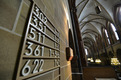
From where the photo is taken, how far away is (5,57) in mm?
250

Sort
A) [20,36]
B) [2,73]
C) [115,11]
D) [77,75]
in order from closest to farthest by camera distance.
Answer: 1. [2,73]
2. [20,36]
3. [77,75]
4. [115,11]

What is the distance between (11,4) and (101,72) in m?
4.40

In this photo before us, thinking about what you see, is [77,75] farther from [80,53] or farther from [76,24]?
[76,24]

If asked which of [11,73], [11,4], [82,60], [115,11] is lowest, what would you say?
[82,60]

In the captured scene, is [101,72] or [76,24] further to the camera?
[76,24]

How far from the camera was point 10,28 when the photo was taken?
29 cm

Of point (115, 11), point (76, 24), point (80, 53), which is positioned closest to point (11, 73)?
point (80, 53)

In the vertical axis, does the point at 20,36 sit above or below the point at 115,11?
below

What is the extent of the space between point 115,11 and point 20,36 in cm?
883

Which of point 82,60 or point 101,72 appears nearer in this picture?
point 101,72

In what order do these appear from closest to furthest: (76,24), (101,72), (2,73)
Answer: (2,73), (101,72), (76,24)

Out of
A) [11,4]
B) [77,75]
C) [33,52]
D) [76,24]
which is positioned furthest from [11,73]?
[76,24]

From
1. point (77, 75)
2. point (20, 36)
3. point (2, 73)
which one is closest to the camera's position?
point (2, 73)

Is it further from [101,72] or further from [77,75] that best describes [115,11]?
[77,75]
